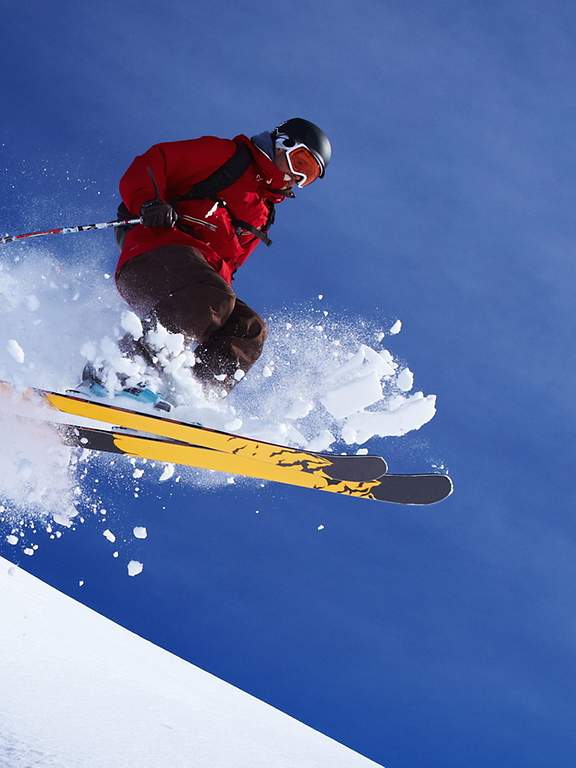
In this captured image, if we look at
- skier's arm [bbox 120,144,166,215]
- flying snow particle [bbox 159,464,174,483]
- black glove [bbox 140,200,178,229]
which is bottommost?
flying snow particle [bbox 159,464,174,483]

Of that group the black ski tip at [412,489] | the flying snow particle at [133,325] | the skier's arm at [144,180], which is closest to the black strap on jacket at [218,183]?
the skier's arm at [144,180]

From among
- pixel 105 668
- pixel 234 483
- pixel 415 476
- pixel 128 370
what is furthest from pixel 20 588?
pixel 415 476

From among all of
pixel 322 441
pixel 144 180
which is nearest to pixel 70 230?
pixel 144 180

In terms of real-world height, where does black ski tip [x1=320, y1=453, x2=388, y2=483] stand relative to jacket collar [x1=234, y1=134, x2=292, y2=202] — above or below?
below

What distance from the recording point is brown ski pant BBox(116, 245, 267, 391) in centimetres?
500

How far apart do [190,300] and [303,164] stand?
144cm

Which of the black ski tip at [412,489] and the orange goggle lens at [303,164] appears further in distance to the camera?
the black ski tip at [412,489]

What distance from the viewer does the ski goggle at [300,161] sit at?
5504mm

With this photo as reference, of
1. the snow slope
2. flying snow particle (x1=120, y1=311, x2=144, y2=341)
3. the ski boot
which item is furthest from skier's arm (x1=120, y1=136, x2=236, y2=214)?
the snow slope

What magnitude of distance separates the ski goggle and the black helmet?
0.03 metres

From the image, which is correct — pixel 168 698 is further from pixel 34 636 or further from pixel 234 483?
pixel 234 483

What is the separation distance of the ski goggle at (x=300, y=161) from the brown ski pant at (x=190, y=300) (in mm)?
999

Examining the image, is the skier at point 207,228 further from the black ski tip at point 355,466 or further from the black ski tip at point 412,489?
the black ski tip at point 412,489

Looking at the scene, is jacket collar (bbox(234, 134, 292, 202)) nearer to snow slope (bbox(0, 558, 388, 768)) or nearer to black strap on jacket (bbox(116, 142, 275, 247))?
black strap on jacket (bbox(116, 142, 275, 247))
